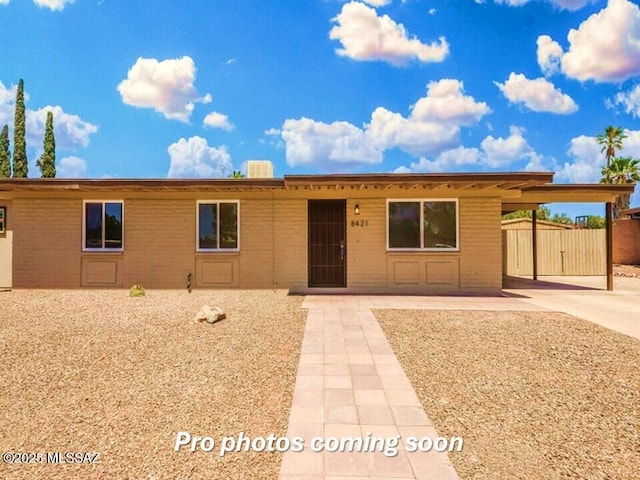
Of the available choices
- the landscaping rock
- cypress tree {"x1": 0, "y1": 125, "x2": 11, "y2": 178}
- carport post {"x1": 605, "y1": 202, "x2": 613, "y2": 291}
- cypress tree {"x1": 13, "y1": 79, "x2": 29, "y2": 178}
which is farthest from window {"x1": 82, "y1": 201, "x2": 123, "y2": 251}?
cypress tree {"x1": 0, "y1": 125, "x2": 11, "y2": 178}

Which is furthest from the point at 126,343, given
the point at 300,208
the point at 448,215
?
the point at 448,215

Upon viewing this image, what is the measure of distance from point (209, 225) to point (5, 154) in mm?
32165

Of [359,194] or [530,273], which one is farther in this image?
[530,273]

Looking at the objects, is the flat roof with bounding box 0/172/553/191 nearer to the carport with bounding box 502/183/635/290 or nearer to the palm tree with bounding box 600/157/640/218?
the carport with bounding box 502/183/635/290

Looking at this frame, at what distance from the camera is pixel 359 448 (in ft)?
8.71

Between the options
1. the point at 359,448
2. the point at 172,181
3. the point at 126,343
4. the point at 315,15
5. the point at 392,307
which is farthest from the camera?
the point at 315,15

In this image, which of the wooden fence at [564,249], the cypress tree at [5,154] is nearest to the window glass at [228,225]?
the wooden fence at [564,249]

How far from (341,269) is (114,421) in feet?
24.2

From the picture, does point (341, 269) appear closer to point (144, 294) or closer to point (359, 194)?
point (359, 194)

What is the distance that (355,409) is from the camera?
10.6 feet

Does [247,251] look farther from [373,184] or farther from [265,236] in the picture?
[373,184]

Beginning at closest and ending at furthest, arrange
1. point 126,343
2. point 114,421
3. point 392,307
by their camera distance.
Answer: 1. point 114,421
2. point 126,343
3. point 392,307

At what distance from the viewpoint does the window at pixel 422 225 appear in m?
9.62

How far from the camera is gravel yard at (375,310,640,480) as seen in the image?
99.0 inches
